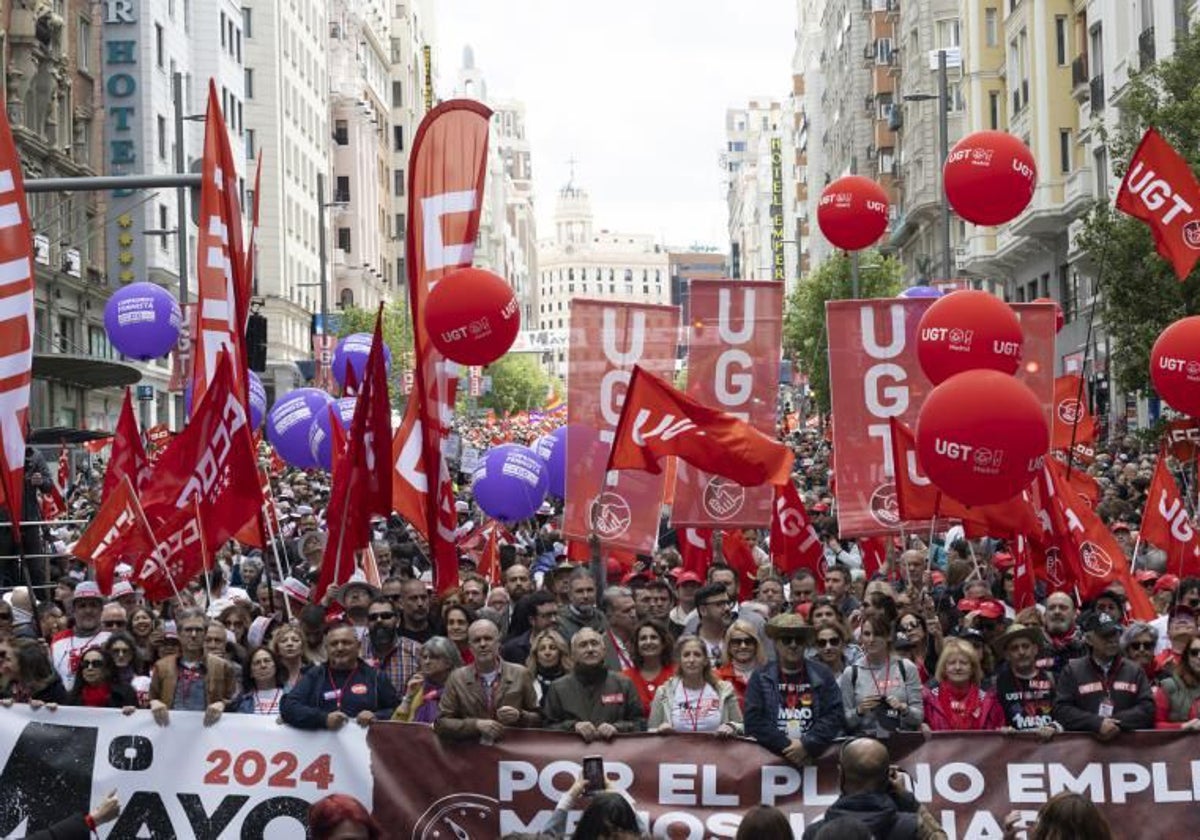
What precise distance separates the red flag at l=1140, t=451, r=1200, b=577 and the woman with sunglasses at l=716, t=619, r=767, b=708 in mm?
5564

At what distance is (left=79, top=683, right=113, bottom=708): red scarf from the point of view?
35.4 ft

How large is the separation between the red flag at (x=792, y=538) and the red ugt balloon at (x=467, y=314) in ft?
9.27

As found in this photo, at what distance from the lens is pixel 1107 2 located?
141ft

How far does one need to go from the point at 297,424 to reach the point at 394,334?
51921 mm

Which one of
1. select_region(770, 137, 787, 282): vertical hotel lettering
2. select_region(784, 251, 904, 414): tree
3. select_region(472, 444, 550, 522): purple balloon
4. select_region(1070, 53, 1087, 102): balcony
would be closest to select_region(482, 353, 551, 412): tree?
select_region(770, 137, 787, 282): vertical hotel lettering

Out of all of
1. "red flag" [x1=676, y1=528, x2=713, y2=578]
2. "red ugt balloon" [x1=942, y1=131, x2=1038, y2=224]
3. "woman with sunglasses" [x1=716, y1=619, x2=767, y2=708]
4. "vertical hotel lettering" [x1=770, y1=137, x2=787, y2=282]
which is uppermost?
"vertical hotel lettering" [x1=770, y1=137, x2=787, y2=282]

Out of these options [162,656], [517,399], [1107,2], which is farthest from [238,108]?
[162,656]

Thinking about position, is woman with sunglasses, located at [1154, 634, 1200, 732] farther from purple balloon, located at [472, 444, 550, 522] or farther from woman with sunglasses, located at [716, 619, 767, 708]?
purple balloon, located at [472, 444, 550, 522]

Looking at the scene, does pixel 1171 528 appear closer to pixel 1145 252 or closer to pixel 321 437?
pixel 321 437

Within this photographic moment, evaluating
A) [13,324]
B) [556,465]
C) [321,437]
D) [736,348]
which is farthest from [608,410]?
[556,465]

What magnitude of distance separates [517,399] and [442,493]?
113m

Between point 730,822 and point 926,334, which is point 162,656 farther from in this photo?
point 926,334

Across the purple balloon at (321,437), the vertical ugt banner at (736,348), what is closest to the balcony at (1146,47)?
the purple balloon at (321,437)

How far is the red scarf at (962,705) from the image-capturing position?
33.1 ft
